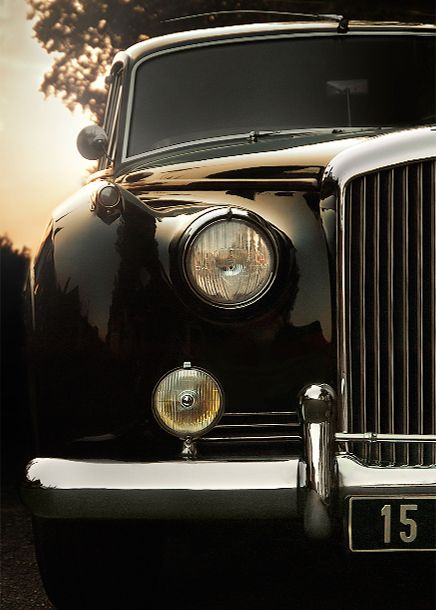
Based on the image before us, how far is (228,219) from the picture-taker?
7.93 ft

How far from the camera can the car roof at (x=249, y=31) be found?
390 cm

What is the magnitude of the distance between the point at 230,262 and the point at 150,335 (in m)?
0.28

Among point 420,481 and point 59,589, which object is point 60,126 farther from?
point 420,481


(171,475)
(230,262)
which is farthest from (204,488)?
(230,262)

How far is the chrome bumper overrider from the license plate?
0.07 feet

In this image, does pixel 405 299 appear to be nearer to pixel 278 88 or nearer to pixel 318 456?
pixel 318 456

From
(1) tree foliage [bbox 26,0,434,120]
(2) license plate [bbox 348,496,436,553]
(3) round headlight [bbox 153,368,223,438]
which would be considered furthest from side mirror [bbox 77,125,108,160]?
(1) tree foliage [bbox 26,0,434,120]

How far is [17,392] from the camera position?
23.7 ft

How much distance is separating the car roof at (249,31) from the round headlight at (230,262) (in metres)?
1.70

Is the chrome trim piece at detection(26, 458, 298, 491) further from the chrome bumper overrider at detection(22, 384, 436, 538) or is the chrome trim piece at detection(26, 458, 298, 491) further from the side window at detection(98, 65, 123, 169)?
the side window at detection(98, 65, 123, 169)

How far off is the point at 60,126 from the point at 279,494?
23.0ft

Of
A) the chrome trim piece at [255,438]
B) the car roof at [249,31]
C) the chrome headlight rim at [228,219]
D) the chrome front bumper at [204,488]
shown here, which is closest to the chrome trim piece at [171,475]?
the chrome front bumper at [204,488]

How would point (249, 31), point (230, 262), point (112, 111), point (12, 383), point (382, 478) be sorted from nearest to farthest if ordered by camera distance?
point (382, 478)
point (230, 262)
point (249, 31)
point (112, 111)
point (12, 383)

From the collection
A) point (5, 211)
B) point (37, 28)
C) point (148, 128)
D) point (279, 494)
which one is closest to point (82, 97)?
point (37, 28)
